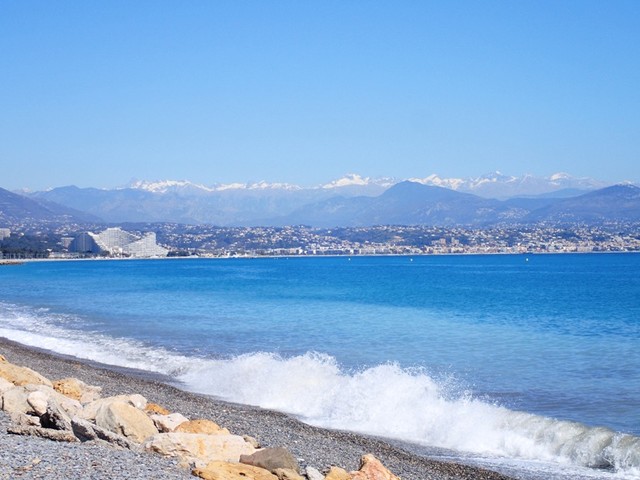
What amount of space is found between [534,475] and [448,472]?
58.2 inches

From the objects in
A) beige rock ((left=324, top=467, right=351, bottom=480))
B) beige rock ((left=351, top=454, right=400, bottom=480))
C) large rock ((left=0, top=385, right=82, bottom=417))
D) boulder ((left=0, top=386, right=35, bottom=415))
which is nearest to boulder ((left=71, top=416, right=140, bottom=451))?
large rock ((left=0, top=385, right=82, bottom=417))

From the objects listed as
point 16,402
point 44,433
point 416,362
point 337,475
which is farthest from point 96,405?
point 416,362

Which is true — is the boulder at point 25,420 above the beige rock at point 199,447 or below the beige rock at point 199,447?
above

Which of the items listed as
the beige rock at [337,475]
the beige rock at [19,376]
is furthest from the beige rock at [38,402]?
the beige rock at [337,475]

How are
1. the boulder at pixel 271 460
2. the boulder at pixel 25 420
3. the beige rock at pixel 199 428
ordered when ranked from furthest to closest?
1. the beige rock at pixel 199 428
2. the boulder at pixel 25 420
3. the boulder at pixel 271 460

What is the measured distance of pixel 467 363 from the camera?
24312mm

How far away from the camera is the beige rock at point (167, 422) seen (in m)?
11.7

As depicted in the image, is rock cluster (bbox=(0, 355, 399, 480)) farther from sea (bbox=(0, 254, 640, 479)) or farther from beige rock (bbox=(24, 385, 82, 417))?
sea (bbox=(0, 254, 640, 479))

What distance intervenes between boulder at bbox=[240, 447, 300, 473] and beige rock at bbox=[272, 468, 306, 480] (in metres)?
0.08

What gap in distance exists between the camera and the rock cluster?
9.78 metres

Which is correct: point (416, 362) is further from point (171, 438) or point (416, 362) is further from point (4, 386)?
point (171, 438)

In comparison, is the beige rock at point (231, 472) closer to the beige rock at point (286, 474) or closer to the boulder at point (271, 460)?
the beige rock at point (286, 474)

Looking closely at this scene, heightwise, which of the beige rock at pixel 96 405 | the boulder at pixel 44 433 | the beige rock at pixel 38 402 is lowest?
the beige rock at pixel 96 405

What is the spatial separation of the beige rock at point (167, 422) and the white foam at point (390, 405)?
4989mm
